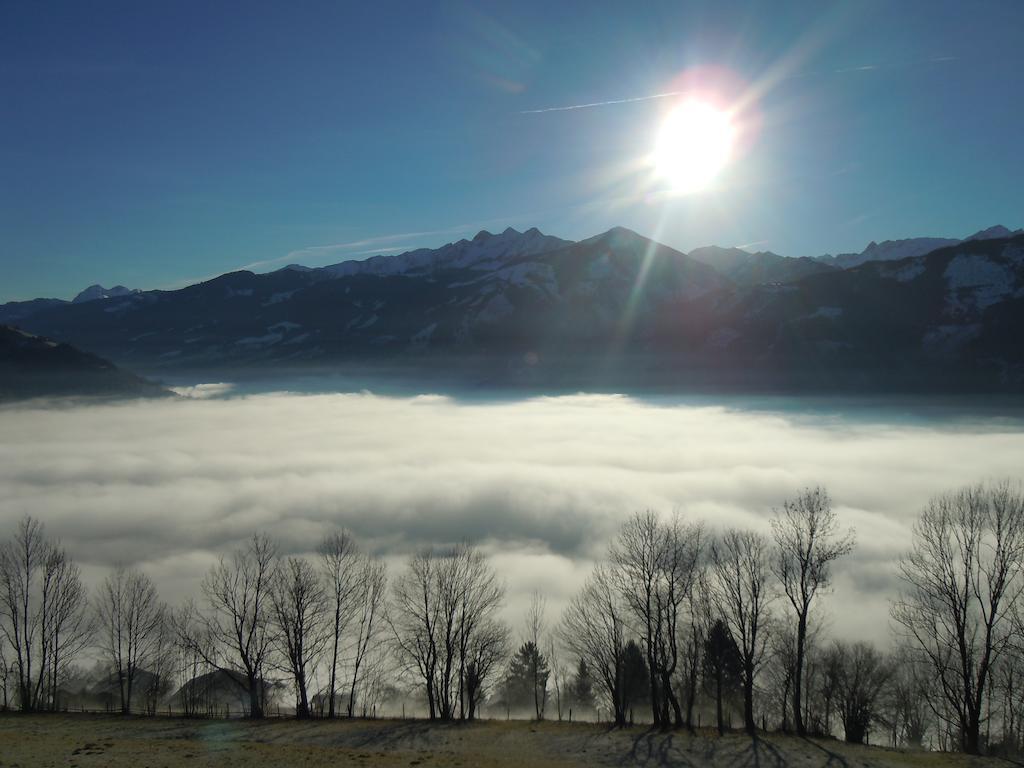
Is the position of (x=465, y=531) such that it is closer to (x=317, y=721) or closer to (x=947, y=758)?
(x=317, y=721)

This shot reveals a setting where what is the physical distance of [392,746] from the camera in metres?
44.4

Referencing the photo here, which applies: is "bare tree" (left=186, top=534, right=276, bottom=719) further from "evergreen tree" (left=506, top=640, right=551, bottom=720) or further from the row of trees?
"evergreen tree" (left=506, top=640, right=551, bottom=720)

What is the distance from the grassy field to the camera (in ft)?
120

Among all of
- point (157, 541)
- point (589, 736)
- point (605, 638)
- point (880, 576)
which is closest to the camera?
point (589, 736)

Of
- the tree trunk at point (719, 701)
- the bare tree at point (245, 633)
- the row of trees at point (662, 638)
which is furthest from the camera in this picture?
the bare tree at point (245, 633)

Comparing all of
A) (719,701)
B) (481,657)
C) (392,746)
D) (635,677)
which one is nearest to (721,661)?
(719,701)

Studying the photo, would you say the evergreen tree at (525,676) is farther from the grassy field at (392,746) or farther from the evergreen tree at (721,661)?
the grassy field at (392,746)

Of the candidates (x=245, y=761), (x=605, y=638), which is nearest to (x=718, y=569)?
(x=605, y=638)

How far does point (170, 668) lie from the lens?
275 ft

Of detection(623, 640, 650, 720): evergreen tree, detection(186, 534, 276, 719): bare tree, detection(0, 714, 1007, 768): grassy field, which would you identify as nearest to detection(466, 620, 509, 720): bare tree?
detection(0, 714, 1007, 768): grassy field

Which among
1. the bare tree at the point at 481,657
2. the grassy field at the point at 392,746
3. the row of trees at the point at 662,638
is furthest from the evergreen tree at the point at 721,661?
the bare tree at the point at 481,657

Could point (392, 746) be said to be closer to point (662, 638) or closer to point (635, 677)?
Result: point (662, 638)

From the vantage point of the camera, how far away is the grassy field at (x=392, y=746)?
36469mm

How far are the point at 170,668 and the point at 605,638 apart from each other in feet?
199
